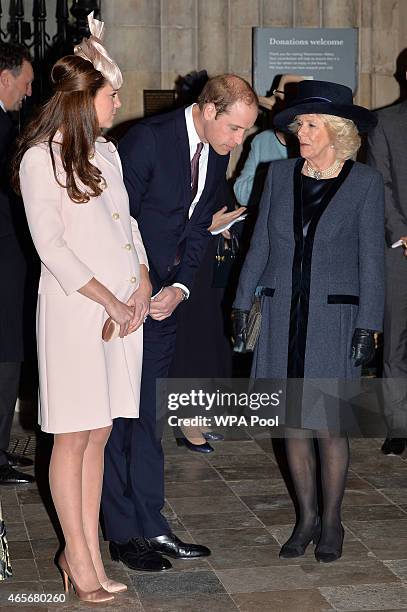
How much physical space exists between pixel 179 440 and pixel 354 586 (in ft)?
7.84

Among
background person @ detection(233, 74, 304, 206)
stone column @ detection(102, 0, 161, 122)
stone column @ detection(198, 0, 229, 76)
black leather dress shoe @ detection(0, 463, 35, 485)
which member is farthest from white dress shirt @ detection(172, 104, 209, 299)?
stone column @ detection(198, 0, 229, 76)

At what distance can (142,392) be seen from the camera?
4.43 metres

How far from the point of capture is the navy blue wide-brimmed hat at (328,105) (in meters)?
4.45


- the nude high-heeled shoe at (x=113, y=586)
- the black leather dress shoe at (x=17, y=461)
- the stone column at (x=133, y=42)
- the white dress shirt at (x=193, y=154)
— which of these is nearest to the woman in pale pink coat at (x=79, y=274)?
the nude high-heeled shoe at (x=113, y=586)

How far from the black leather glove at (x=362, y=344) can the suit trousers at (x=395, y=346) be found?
1.68 metres

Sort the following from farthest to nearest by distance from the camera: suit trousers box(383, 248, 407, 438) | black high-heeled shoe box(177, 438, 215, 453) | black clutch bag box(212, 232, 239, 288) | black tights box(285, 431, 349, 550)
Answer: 1. black clutch bag box(212, 232, 239, 288)
2. black high-heeled shoe box(177, 438, 215, 453)
3. suit trousers box(383, 248, 407, 438)
4. black tights box(285, 431, 349, 550)

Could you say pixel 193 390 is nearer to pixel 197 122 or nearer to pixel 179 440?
pixel 179 440

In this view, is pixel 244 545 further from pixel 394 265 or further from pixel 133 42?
pixel 133 42

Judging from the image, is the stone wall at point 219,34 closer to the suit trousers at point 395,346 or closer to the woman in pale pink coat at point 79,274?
the suit trousers at point 395,346

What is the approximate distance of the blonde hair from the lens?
4480mm

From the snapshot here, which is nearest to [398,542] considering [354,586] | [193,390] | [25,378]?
[354,586]

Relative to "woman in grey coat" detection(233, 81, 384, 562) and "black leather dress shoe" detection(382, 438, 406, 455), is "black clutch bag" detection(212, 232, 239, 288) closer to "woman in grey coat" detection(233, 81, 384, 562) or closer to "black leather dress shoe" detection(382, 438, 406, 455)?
"black leather dress shoe" detection(382, 438, 406, 455)

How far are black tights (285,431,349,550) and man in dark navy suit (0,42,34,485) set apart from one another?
164cm

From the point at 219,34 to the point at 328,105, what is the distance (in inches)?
141
